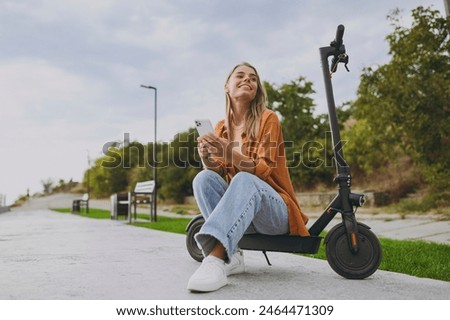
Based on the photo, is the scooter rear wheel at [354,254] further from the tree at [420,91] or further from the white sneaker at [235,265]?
the tree at [420,91]

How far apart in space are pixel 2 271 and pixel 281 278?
71.3 inches

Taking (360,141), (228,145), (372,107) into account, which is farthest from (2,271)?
(360,141)

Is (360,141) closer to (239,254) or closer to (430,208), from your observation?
(430,208)

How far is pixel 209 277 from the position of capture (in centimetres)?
222

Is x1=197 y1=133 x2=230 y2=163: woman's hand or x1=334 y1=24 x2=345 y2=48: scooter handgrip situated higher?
x1=334 y1=24 x2=345 y2=48: scooter handgrip

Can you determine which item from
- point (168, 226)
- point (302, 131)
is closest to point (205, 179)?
point (168, 226)

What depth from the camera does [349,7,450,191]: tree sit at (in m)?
8.25

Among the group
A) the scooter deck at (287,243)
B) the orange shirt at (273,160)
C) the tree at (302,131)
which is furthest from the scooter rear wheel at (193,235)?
the tree at (302,131)

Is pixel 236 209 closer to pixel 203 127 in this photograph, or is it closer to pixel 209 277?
pixel 209 277

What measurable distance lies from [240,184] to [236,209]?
5.1 inches

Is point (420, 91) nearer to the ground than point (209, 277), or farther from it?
farther from it

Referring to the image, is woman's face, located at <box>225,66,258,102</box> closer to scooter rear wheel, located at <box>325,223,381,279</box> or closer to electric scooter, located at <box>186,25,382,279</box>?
electric scooter, located at <box>186,25,382,279</box>

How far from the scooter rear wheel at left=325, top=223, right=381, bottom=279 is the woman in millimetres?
182

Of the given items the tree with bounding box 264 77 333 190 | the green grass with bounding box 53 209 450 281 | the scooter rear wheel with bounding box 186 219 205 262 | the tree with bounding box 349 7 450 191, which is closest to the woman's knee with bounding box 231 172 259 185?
the scooter rear wheel with bounding box 186 219 205 262
